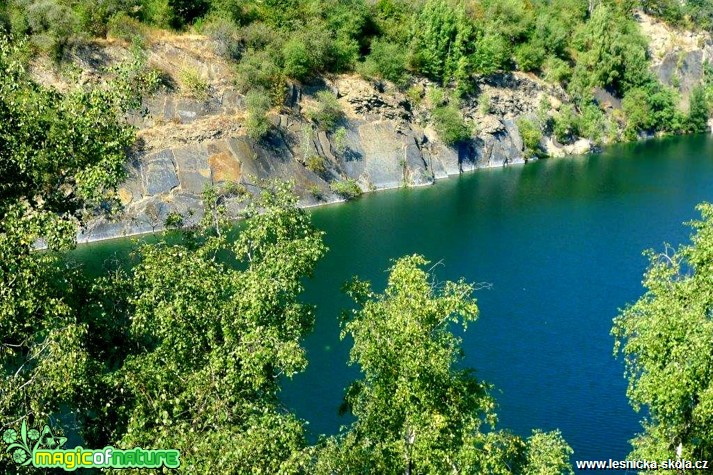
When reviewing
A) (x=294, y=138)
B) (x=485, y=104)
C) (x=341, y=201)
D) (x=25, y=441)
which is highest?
(x=25, y=441)

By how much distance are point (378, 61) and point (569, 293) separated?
42455mm

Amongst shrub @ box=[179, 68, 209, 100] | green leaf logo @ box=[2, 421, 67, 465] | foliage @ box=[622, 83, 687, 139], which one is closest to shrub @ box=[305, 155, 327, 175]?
shrub @ box=[179, 68, 209, 100]

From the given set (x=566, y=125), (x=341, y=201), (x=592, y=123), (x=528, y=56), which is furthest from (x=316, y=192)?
(x=592, y=123)

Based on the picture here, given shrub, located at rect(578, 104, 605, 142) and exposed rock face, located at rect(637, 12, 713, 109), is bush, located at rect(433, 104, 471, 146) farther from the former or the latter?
exposed rock face, located at rect(637, 12, 713, 109)

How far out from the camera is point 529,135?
256ft

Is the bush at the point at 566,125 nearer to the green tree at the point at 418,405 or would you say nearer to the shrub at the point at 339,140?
the shrub at the point at 339,140

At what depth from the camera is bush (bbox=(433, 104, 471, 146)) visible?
71.9 m

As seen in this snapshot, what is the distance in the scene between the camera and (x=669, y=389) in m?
14.3

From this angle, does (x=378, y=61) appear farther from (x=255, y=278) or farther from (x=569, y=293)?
(x=255, y=278)

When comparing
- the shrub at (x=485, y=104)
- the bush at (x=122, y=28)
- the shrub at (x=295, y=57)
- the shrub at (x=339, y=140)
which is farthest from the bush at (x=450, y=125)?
the bush at (x=122, y=28)

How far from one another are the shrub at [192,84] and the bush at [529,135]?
1459 inches

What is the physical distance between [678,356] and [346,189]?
48.5 m

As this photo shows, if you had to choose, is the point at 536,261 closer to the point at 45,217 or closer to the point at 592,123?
the point at 45,217
